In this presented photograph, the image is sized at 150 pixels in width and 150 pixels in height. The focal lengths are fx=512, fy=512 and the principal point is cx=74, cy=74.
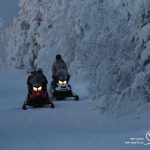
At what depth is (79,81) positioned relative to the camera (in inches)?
1198

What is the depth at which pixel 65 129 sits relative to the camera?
483 inches

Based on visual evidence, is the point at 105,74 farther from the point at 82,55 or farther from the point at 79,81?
the point at 79,81

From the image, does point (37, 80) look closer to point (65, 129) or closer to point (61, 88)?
point (61, 88)

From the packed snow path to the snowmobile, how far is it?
4.07ft

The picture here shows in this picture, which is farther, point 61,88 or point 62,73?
point 62,73

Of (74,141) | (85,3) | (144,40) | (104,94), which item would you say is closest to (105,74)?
(104,94)

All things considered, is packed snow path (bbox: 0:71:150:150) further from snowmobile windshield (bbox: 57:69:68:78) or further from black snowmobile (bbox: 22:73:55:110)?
snowmobile windshield (bbox: 57:69:68:78)

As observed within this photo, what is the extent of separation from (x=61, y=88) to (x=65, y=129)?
28.0ft

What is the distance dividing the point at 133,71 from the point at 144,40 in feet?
3.68

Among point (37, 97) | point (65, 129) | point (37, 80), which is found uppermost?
point (37, 80)

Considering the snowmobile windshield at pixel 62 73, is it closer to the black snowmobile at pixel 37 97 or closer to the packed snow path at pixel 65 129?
the packed snow path at pixel 65 129

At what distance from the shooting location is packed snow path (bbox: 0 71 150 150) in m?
9.29

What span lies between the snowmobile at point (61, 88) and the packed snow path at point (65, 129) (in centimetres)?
124

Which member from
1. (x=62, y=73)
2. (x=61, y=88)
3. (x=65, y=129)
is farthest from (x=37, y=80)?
(x=65, y=129)
